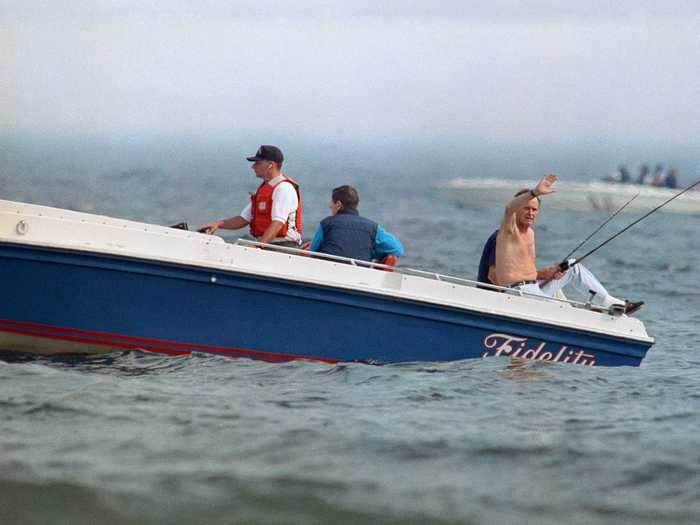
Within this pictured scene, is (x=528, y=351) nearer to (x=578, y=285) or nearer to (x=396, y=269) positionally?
(x=578, y=285)

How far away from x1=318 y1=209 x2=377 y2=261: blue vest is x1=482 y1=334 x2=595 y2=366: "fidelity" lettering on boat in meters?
1.19

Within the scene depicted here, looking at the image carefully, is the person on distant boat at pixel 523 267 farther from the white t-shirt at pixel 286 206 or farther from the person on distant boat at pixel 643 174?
the person on distant boat at pixel 643 174

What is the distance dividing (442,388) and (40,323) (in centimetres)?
292

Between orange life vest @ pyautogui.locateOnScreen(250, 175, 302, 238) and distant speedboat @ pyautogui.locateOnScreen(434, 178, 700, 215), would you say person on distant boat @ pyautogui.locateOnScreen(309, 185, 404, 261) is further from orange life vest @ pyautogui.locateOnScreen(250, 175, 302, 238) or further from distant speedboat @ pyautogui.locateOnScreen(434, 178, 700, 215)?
distant speedboat @ pyautogui.locateOnScreen(434, 178, 700, 215)

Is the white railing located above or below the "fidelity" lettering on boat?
above

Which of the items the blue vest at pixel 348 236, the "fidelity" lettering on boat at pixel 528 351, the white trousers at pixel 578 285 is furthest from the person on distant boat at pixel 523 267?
the blue vest at pixel 348 236

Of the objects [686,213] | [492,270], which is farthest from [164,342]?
[686,213]

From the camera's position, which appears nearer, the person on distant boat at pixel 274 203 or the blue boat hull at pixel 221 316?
the blue boat hull at pixel 221 316

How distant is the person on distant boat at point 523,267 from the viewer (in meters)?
9.73

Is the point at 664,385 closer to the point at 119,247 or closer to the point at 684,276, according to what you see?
the point at 119,247

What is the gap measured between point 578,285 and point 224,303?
2.92m

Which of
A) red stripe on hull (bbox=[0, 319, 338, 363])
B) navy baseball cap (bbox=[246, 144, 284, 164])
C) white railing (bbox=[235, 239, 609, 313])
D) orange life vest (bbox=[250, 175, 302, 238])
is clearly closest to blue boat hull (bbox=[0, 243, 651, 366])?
red stripe on hull (bbox=[0, 319, 338, 363])

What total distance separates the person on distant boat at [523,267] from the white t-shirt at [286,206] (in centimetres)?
157

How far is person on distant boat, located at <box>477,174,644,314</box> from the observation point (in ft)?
31.9
